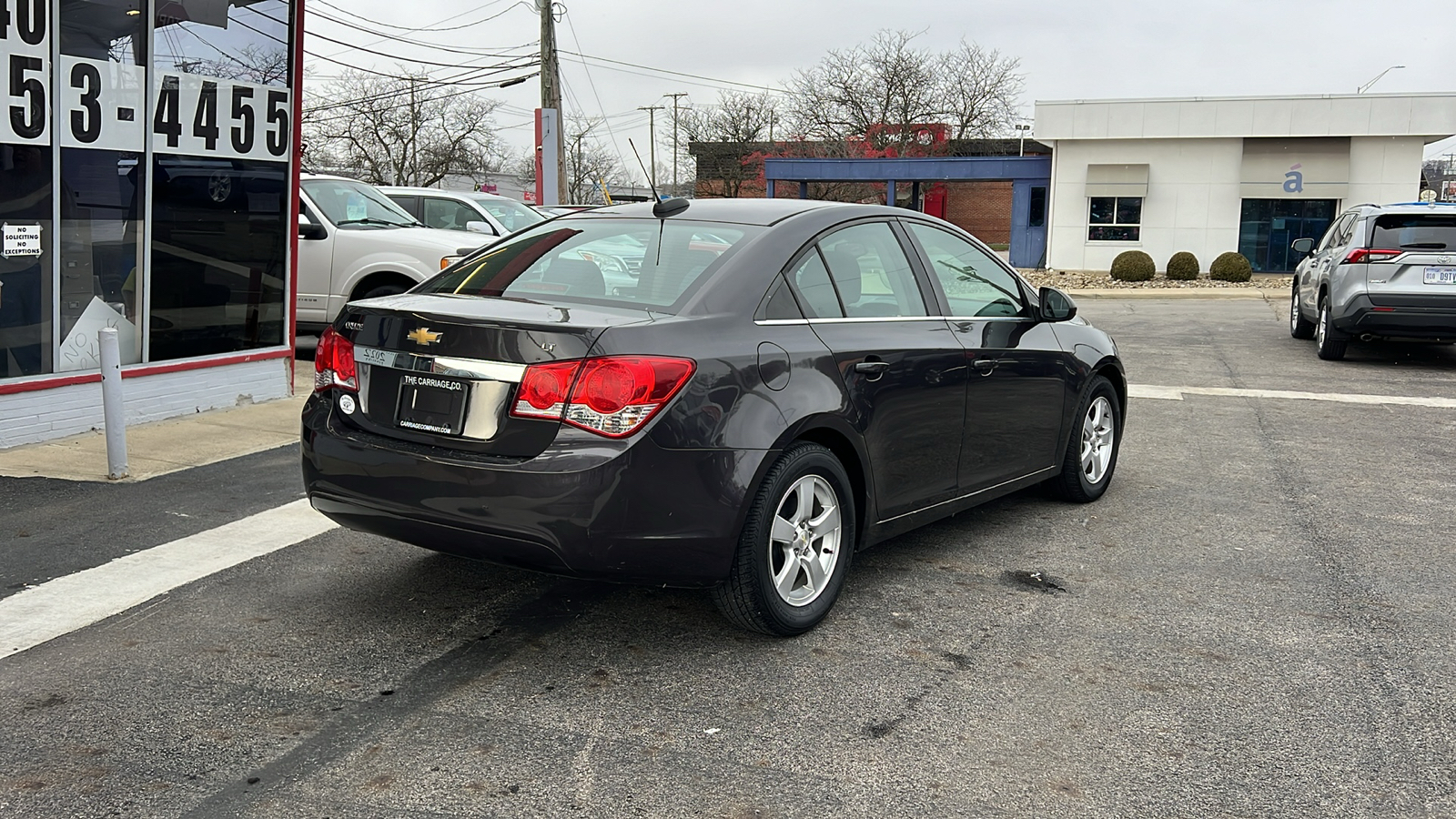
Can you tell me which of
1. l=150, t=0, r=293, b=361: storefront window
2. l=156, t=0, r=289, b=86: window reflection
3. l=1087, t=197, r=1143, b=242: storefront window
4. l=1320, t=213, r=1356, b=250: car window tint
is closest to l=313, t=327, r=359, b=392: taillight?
l=150, t=0, r=293, b=361: storefront window

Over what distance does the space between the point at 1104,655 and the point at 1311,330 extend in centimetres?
1271

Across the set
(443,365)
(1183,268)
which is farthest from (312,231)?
(1183,268)

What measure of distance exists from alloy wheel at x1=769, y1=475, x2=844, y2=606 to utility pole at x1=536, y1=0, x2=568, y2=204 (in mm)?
22214

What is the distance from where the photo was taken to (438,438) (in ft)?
12.8

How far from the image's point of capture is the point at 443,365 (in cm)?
389

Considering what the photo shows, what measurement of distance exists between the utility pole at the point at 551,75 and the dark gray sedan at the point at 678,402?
849 inches

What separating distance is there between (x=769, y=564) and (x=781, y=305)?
36.6 inches

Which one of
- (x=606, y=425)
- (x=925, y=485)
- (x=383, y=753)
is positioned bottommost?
(x=383, y=753)

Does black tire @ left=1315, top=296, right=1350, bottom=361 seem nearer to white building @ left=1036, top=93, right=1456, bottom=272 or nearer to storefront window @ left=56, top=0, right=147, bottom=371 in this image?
storefront window @ left=56, top=0, right=147, bottom=371

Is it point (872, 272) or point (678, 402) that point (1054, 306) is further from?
point (678, 402)

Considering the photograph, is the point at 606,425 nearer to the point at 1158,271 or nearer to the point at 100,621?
the point at 100,621

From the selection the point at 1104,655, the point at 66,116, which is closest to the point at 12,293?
the point at 66,116

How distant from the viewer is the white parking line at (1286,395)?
394 inches

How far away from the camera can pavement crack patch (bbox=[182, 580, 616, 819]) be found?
3.08 m
